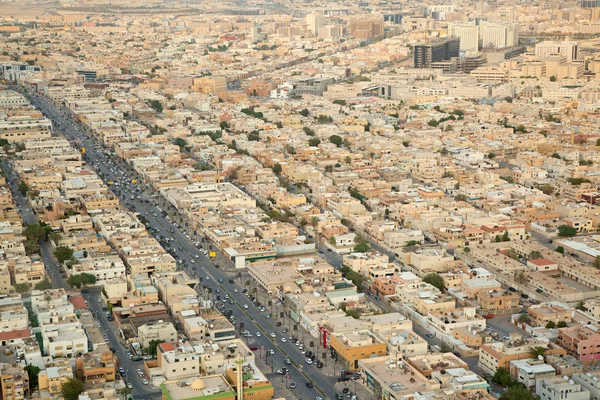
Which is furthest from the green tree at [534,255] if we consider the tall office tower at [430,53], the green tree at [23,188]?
the tall office tower at [430,53]

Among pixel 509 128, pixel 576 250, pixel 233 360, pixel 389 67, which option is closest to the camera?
pixel 233 360

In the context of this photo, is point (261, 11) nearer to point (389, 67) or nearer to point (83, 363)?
point (389, 67)

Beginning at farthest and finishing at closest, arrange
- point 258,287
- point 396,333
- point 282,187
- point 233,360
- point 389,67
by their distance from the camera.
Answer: point 389,67, point 282,187, point 258,287, point 396,333, point 233,360

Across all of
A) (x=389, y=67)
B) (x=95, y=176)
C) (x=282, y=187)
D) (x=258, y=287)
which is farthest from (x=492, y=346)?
(x=389, y=67)

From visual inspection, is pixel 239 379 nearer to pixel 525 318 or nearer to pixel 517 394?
pixel 517 394

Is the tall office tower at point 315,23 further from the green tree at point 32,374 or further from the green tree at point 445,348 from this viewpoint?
the green tree at point 32,374

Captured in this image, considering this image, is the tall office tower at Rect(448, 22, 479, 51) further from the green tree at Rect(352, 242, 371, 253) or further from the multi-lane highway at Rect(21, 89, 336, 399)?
the green tree at Rect(352, 242, 371, 253)
